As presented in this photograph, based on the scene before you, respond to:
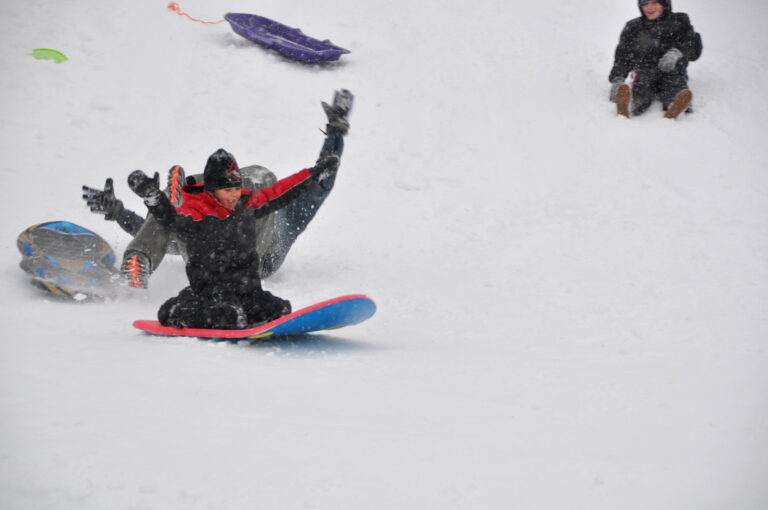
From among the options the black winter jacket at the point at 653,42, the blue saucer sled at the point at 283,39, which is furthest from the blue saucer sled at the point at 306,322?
the blue saucer sled at the point at 283,39

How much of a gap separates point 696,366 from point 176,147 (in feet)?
16.2

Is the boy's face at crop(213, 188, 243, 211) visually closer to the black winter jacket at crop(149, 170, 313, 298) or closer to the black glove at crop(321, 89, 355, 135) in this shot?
the black winter jacket at crop(149, 170, 313, 298)

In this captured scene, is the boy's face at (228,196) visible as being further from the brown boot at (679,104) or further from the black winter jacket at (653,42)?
the black winter jacket at (653,42)

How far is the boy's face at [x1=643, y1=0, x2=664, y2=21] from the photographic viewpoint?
22.9ft

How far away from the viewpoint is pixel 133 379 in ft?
7.92

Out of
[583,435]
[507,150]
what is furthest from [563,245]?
[583,435]

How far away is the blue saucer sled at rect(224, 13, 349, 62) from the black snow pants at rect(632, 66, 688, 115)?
341 centimetres

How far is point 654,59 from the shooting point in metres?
6.83

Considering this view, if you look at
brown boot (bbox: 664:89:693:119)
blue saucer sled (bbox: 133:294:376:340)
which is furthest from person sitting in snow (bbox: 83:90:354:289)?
brown boot (bbox: 664:89:693:119)

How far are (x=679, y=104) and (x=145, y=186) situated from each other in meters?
5.20

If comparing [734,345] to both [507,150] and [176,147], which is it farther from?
[176,147]

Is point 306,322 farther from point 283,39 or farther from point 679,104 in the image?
point 283,39

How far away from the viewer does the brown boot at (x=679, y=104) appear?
6312mm

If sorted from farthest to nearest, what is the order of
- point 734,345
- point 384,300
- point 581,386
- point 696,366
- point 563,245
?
point 563,245, point 384,300, point 734,345, point 696,366, point 581,386
